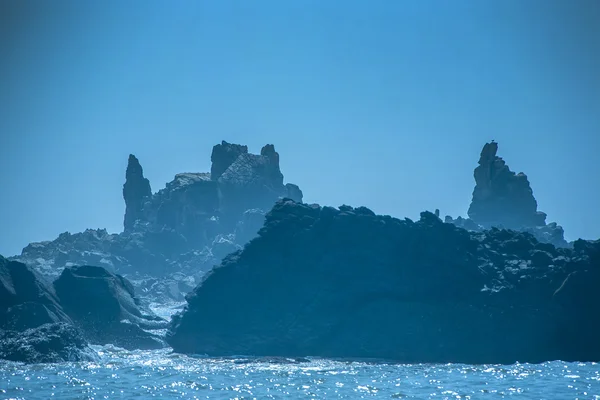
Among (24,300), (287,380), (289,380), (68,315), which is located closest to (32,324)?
(24,300)

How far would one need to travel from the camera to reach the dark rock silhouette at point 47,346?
7638 cm

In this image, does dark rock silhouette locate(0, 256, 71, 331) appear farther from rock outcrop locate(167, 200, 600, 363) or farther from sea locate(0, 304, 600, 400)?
rock outcrop locate(167, 200, 600, 363)

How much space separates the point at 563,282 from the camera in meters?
88.9

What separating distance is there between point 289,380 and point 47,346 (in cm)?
2688

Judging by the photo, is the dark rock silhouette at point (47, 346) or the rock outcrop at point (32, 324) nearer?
the dark rock silhouette at point (47, 346)

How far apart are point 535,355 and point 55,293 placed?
2294 inches

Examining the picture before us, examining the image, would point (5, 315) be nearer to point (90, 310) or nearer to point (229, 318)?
point (90, 310)

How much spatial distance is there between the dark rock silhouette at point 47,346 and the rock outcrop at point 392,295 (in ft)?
51.3

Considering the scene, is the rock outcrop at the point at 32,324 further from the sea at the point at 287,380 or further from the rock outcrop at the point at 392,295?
the rock outcrop at the point at 392,295

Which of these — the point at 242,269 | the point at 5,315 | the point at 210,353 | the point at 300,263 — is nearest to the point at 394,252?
the point at 300,263

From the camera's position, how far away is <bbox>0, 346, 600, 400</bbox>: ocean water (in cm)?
5553

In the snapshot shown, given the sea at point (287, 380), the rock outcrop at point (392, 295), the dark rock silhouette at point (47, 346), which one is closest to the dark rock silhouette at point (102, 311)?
the rock outcrop at point (392, 295)

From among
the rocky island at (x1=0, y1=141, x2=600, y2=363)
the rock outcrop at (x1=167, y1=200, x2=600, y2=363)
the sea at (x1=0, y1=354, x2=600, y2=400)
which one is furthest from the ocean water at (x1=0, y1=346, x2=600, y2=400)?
the rock outcrop at (x1=167, y1=200, x2=600, y2=363)

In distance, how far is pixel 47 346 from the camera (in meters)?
77.6
